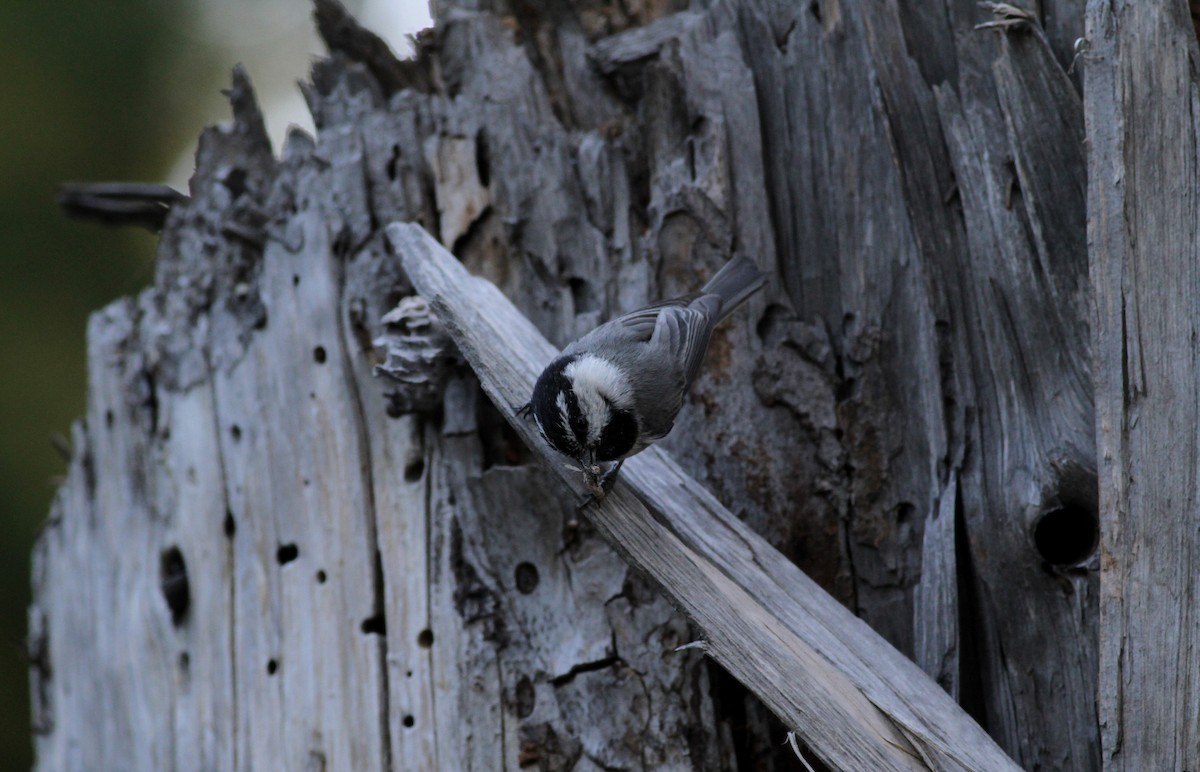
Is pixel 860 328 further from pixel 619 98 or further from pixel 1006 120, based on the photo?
pixel 619 98

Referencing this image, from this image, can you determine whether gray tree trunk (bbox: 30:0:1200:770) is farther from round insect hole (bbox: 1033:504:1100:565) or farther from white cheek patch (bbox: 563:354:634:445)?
white cheek patch (bbox: 563:354:634:445)

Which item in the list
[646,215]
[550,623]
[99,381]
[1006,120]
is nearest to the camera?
[1006,120]

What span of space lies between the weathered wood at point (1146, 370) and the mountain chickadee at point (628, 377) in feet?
3.35

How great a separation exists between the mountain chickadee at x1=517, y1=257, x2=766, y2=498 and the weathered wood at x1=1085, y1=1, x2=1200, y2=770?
1.02 meters

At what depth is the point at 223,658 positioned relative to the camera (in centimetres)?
334

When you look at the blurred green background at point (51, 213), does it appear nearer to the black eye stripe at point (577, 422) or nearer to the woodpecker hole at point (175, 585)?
the woodpecker hole at point (175, 585)

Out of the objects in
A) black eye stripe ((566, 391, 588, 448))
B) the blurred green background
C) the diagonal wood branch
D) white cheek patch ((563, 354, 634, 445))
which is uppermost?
the blurred green background

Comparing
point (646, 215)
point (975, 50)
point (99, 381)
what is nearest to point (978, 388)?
point (975, 50)

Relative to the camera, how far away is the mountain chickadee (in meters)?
2.61

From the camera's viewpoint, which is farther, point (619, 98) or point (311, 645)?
point (619, 98)

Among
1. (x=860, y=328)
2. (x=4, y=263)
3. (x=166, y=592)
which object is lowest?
(x=166, y=592)

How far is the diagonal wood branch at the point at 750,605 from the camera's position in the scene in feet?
7.26

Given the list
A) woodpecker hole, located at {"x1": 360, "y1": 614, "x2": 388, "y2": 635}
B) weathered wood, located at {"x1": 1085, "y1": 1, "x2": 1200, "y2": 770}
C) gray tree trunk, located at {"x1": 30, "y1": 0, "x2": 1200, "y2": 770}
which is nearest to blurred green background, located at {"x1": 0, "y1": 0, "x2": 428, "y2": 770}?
gray tree trunk, located at {"x1": 30, "y1": 0, "x2": 1200, "y2": 770}

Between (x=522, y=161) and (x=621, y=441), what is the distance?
1.27m
